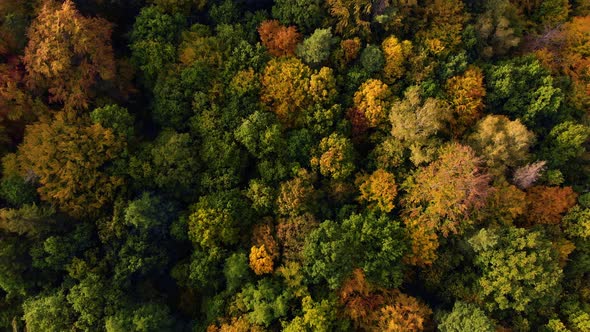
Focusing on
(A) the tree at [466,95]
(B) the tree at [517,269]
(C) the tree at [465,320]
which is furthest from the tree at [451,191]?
(C) the tree at [465,320]

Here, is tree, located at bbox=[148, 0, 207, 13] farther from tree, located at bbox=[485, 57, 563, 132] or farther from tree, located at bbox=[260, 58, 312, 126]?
→ tree, located at bbox=[485, 57, 563, 132]

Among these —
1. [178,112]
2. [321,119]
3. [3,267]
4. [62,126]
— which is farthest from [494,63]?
[3,267]

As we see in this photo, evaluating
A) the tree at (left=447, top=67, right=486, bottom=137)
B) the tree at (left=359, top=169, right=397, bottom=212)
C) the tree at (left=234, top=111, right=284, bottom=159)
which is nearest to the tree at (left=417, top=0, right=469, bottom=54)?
the tree at (left=447, top=67, right=486, bottom=137)

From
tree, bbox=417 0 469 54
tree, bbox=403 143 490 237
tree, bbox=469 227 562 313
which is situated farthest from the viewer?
tree, bbox=417 0 469 54

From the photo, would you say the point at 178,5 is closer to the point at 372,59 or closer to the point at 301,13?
the point at 301,13

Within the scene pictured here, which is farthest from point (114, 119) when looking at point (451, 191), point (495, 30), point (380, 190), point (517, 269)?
point (495, 30)

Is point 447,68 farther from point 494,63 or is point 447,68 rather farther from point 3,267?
point 3,267
